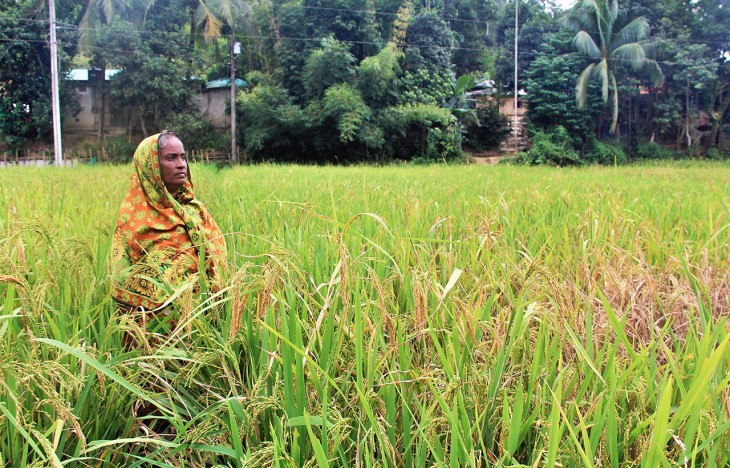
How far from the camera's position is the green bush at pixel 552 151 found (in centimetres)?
1642

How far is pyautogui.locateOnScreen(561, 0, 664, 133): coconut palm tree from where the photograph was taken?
56.5 ft

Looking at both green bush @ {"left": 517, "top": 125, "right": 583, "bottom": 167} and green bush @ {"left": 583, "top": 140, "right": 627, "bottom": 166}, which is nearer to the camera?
green bush @ {"left": 517, "top": 125, "right": 583, "bottom": 167}

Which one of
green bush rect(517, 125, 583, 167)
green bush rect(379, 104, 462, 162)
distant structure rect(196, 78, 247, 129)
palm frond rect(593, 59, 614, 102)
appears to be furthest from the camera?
distant structure rect(196, 78, 247, 129)

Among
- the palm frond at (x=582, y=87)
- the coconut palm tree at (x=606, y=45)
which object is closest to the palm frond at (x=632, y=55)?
the coconut palm tree at (x=606, y=45)

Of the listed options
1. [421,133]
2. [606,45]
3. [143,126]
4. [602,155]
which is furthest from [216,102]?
[606,45]

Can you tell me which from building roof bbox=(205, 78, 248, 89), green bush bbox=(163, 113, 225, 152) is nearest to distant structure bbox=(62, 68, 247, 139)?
building roof bbox=(205, 78, 248, 89)

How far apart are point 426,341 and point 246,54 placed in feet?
60.7

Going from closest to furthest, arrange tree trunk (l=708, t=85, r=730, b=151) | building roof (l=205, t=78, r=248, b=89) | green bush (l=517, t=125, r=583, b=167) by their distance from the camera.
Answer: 1. green bush (l=517, t=125, r=583, b=167)
2. building roof (l=205, t=78, r=248, b=89)
3. tree trunk (l=708, t=85, r=730, b=151)

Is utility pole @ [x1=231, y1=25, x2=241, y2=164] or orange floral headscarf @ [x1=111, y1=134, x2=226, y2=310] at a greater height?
utility pole @ [x1=231, y1=25, x2=241, y2=164]

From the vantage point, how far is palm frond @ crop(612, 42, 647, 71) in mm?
16922

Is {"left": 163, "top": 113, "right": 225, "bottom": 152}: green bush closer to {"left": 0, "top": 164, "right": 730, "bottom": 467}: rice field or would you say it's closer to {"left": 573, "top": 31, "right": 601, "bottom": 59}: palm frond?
{"left": 573, "top": 31, "right": 601, "bottom": 59}: palm frond

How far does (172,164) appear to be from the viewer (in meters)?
1.59

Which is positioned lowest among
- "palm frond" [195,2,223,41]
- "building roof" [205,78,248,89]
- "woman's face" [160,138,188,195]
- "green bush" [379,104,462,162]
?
"woman's face" [160,138,188,195]

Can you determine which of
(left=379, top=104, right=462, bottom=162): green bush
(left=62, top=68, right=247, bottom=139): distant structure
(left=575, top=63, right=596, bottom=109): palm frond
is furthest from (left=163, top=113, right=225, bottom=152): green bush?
(left=575, top=63, right=596, bottom=109): palm frond
